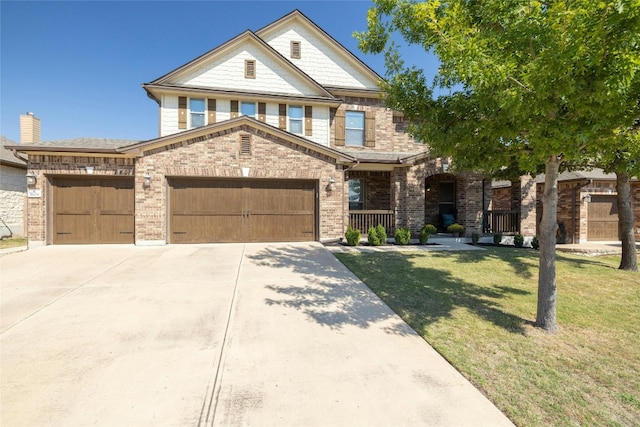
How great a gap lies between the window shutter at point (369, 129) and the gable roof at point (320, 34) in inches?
69.6

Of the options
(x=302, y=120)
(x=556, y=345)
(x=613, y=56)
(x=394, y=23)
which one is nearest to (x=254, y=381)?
(x=556, y=345)

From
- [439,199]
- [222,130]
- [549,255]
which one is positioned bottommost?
[549,255]

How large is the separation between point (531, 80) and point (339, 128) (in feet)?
33.5

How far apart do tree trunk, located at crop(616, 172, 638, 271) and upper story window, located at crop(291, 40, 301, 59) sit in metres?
13.2

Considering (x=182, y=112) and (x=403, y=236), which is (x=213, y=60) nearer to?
(x=182, y=112)

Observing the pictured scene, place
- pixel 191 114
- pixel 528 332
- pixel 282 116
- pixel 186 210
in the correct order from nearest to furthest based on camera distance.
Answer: pixel 528 332, pixel 186 210, pixel 191 114, pixel 282 116

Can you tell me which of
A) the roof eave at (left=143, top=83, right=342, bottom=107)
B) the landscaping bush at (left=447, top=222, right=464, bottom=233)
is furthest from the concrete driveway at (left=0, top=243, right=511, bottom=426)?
the roof eave at (left=143, top=83, right=342, bottom=107)

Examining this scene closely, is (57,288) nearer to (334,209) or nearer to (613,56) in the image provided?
(334,209)

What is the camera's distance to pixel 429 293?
549 centimetres

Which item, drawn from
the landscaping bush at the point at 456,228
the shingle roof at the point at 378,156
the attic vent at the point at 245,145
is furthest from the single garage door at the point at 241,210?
the landscaping bush at the point at 456,228

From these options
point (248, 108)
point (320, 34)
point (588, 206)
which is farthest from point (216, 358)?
point (588, 206)

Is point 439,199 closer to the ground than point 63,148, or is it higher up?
closer to the ground

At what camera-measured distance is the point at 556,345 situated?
3637 millimetres

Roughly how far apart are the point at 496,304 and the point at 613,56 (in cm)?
393
